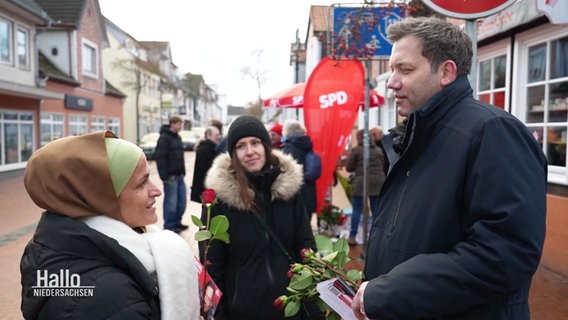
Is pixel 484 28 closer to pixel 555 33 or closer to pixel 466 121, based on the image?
pixel 555 33

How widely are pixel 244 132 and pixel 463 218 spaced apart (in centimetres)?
172

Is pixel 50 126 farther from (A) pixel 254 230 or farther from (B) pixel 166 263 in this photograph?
(B) pixel 166 263

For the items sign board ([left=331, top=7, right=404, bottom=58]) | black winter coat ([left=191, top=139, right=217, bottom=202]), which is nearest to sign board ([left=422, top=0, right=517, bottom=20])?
sign board ([left=331, top=7, right=404, bottom=58])

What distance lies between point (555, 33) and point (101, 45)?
26.5 meters

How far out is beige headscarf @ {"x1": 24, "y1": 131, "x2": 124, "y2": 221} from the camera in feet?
4.68

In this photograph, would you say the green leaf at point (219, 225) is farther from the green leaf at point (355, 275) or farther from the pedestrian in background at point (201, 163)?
the pedestrian in background at point (201, 163)

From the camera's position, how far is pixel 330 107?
648 cm

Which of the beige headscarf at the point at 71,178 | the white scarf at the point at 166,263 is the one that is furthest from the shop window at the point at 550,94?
the beige headscarf at the point at 71,178

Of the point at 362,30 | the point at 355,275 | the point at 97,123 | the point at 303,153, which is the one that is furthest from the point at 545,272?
the point at 97,123

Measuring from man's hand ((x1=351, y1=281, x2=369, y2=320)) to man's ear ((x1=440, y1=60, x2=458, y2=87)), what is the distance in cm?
72

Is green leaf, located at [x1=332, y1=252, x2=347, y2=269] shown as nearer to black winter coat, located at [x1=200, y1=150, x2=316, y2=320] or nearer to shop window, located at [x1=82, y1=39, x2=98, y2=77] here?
black winter coat, located at [x1=200, y1=150, x2=316, y2=320]

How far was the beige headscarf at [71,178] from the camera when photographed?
1.43m

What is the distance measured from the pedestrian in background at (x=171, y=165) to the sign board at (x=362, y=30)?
3834 millimetres
